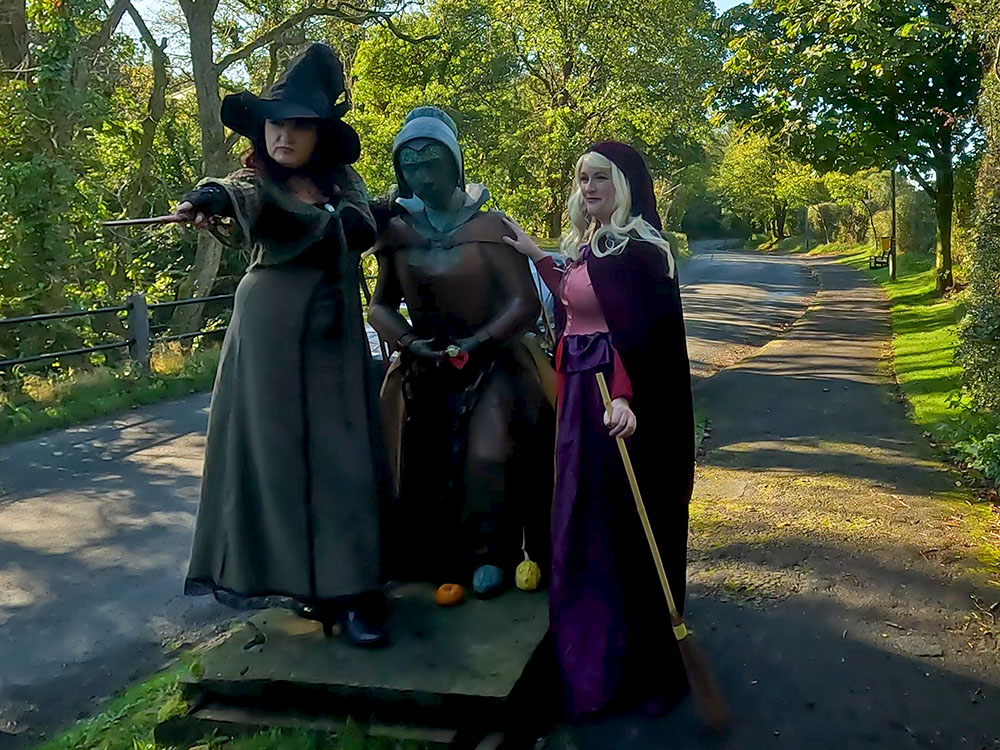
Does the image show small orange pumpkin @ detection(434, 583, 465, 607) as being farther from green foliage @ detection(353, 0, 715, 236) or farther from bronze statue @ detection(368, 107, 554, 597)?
green foliage @ detection(353, 0, 715, 236)

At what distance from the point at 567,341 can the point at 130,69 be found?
15.4m

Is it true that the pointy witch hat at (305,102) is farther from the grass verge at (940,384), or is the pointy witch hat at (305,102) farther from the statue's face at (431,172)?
the grass verge at (940,384)

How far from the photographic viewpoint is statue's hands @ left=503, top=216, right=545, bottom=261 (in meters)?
3.72

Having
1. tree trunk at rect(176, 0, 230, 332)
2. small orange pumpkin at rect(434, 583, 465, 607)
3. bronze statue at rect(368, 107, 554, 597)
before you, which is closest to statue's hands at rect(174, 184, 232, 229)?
bronze statue at rect(368, 107, 554, 597)

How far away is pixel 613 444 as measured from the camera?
3.48 meters

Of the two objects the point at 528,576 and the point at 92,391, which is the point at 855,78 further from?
the point at 528,576

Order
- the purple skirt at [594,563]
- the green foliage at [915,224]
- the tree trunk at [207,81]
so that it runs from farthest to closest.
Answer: the green foliage at [915,224] < the tree trunk at [207,81] < the purple skirt at [594,563]

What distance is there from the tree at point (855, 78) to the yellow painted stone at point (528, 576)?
8.95 metres

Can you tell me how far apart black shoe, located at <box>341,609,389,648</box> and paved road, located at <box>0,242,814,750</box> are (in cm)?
157

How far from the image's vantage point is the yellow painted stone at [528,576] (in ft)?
12.7

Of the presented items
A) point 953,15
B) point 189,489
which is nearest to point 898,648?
point 189,489

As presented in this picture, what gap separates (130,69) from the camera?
16.4m

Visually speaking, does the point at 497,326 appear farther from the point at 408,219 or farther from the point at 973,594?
the point at 973,594

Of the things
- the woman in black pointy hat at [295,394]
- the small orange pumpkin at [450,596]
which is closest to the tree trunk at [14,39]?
the woman in black pointy hat at [295,394]
